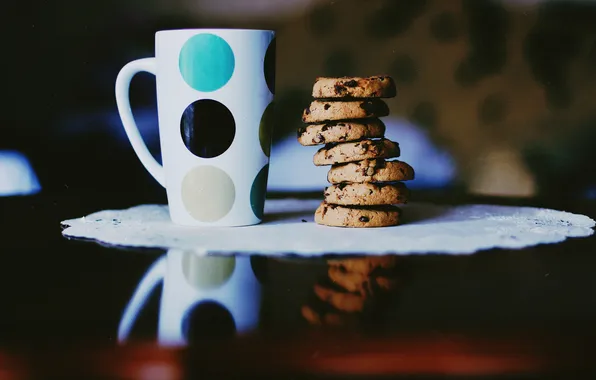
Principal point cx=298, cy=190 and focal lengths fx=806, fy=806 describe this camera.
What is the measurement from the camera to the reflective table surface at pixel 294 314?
41 cm

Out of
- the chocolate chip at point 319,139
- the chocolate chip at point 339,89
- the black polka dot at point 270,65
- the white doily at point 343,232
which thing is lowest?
the white doily at point 343,232

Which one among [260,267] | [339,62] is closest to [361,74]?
[339,62]

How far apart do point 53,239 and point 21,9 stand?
0.53 meters

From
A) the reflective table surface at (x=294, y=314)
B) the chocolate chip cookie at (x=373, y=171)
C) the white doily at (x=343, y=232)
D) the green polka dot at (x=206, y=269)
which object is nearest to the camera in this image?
the reflective table surface at (x=294, y=314)

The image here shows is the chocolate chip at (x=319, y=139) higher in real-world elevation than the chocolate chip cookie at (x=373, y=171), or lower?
higher

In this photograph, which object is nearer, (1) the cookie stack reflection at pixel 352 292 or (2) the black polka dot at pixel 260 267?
(1) the cookie stack reflection at pixel 352 292

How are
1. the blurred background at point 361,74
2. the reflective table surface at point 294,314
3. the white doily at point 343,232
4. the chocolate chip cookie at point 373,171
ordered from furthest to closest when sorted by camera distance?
the blurred background at point 361,74
the chocolate chip cookie at point 373,171
the white doily at point 343,232
the reflective table surface at point 294,314

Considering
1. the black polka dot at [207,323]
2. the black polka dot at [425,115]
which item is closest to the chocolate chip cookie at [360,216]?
the black polka dot at [207,323]

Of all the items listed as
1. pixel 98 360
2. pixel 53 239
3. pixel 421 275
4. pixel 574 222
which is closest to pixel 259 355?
pixel 98 360

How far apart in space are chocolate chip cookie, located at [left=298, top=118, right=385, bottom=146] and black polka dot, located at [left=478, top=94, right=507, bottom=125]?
472 millimetres

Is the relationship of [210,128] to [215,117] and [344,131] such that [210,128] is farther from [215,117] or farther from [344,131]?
[344,131]

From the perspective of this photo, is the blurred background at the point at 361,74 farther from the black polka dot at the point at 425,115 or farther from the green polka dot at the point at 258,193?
the green polka dot at the point at 258,193

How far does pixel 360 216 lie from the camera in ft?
2.73

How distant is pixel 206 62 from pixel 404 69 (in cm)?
50
